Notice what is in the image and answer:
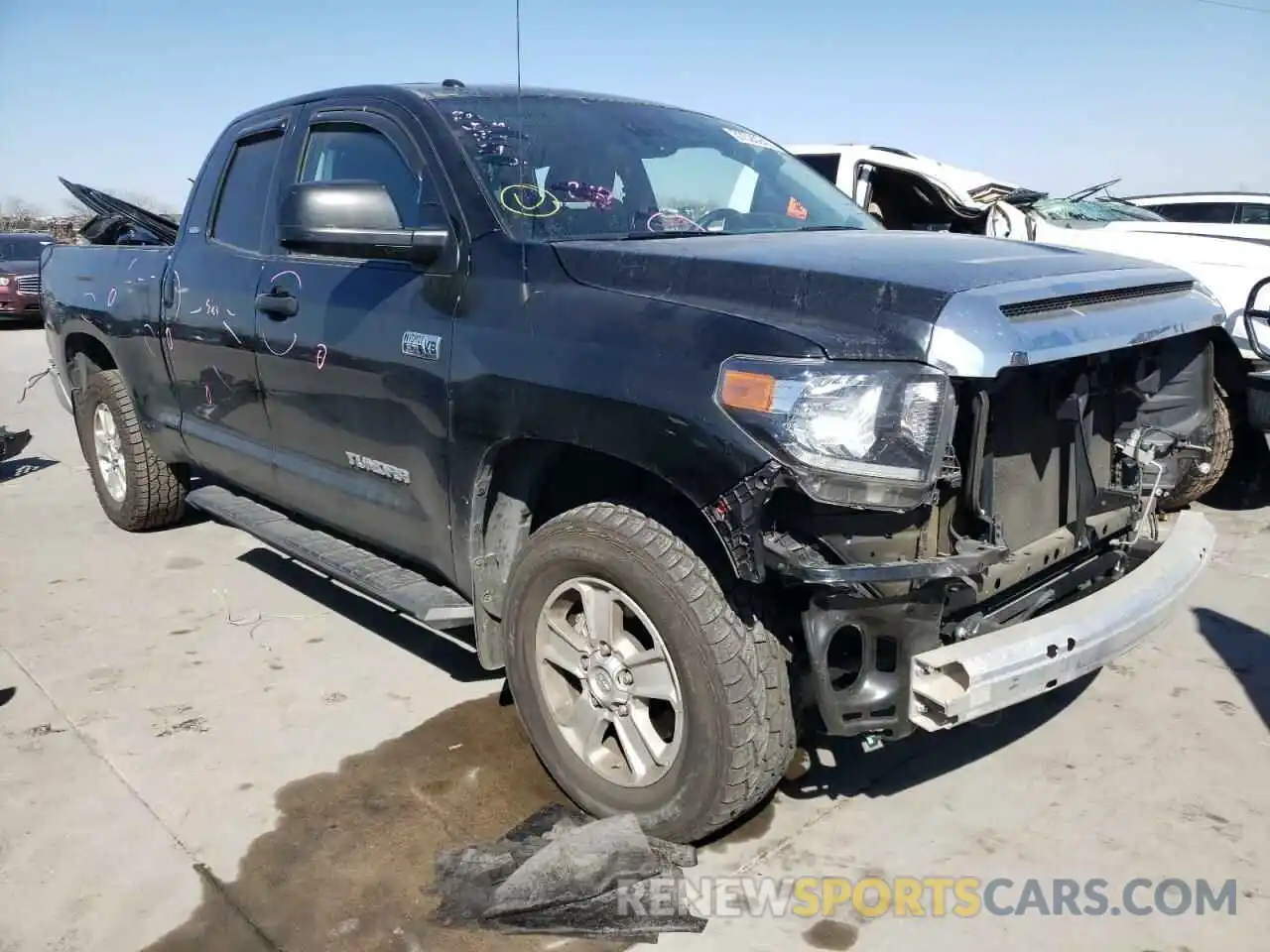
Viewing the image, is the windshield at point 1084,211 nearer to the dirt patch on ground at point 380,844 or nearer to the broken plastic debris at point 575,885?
the dirt patch on ground at point 380,844

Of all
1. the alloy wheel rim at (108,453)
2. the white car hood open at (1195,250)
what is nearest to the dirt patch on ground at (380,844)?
the alloy wheel rim at (108,453)

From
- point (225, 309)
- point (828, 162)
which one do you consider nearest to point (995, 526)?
point (225, 309)

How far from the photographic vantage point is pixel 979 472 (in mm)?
2322

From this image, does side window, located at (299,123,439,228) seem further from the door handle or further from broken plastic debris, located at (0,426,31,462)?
broken plastic debris, located at (0,426,31,462)

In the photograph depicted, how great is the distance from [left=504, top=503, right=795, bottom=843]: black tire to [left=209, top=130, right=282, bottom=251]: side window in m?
2.20

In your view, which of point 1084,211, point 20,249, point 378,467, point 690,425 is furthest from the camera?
point 20,249

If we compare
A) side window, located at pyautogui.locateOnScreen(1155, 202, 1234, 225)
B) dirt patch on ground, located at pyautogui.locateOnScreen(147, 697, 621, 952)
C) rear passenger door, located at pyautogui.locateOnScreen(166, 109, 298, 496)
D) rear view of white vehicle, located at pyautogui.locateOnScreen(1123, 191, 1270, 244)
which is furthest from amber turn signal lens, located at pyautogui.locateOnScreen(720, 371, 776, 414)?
side window, located at pyautogui.locateOnScreen(1155, 202, 1234, 225)

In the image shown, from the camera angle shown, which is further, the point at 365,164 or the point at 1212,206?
the point at 1212,206

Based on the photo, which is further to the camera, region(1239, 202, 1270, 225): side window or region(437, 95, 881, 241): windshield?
region(1239, 202, 1270, 225): side window

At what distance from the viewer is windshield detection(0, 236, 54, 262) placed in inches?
736

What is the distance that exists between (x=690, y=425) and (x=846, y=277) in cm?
50

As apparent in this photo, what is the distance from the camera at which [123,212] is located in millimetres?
5895

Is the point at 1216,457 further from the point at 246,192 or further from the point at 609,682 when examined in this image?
the point at 246,192
